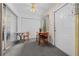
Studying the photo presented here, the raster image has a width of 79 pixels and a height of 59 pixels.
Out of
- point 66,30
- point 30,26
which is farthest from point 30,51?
point 66,30

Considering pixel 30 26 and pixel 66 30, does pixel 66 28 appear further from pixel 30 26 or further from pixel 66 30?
pixel 30 26

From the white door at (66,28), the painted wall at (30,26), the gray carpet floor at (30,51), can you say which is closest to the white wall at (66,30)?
the white door at (66,28)

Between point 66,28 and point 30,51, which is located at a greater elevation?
point 66,28

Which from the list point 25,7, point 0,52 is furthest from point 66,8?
point 0,52

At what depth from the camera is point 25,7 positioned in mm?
2621

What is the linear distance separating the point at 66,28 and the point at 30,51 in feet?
3.51

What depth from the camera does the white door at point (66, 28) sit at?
274 cm

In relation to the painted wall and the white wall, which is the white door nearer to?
the white wall

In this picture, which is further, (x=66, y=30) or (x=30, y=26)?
(x=66, y=30)

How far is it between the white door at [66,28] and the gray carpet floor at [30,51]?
265mm

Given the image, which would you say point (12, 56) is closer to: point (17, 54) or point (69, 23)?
point (17, 54)

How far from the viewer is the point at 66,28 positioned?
122 inches

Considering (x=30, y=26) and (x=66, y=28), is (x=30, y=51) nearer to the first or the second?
(x=30, y=26)

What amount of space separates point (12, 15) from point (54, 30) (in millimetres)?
1404
